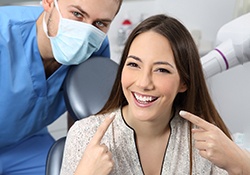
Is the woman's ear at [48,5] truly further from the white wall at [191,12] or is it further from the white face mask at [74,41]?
the white wall at [191,12]

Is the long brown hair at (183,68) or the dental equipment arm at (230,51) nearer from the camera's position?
the long brown hair at (183,68)

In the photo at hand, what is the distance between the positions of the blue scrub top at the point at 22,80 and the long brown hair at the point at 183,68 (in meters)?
0.40

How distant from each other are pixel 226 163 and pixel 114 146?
301 mm

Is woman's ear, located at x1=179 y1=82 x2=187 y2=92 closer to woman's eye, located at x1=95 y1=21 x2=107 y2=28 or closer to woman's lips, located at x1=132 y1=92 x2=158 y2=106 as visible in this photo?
woman's lips, located at x1=132 y1=92 x2=158 y2=106

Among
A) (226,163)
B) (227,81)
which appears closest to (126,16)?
(227,81)

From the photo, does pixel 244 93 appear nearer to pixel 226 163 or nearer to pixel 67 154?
pixel 226 163

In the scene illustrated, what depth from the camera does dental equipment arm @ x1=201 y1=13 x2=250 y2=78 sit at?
1.41 metres

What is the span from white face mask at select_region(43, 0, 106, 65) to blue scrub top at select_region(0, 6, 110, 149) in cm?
7

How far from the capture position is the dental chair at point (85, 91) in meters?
1.28

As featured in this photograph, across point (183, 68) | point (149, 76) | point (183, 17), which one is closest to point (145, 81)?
point (149, 76)

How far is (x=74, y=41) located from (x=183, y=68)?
0.51 metres

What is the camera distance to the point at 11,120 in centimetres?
154

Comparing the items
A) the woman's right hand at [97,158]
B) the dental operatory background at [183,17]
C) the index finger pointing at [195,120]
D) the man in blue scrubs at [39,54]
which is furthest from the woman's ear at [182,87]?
the dental operatory background at [183,17]

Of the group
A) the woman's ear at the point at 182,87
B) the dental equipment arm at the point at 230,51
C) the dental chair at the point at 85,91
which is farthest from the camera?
the dental equipment arm at the point at 230,51
